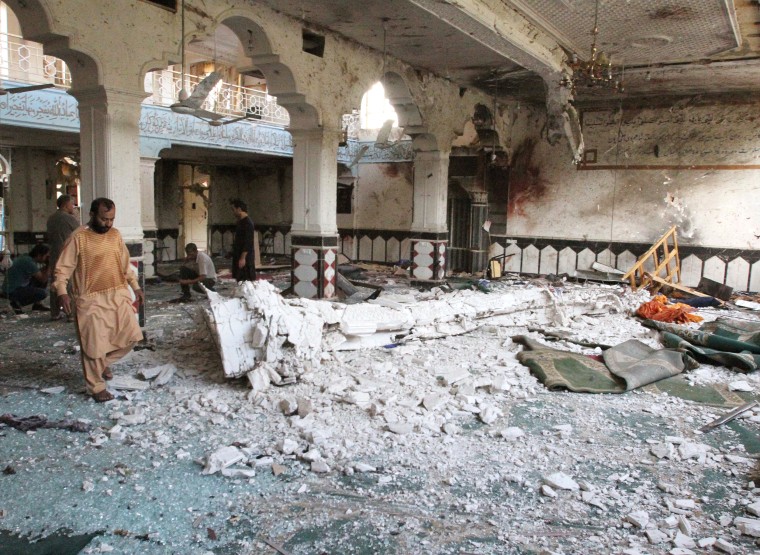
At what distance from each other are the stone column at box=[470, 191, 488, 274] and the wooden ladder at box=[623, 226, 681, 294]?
3.36 m

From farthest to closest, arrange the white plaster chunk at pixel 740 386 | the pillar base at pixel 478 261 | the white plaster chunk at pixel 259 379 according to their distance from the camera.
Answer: the pillar base at pixel 478 261 → the white plaster chunk at pixel 740 386 → the white plaster chunk at pixel 259 379

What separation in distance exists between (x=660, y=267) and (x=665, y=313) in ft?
8.61

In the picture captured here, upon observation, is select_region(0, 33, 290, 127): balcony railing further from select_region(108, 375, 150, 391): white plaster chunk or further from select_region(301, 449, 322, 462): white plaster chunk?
select_region(301, 449, 322, 462): white plaster chunk

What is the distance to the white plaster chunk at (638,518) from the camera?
9.78 feet

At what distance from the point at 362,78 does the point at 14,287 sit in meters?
5.65

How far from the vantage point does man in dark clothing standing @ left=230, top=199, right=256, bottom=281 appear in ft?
24.4

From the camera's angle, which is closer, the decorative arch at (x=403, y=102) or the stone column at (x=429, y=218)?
the decorative arch at (x=403, y=102)

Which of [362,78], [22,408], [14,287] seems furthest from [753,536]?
[14,287]

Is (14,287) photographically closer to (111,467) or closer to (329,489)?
(111,467)

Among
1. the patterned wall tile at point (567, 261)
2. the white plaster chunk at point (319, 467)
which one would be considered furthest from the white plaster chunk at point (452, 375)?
the patterned wall tile at point (567, 261)

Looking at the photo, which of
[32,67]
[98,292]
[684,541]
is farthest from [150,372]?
[32,67]

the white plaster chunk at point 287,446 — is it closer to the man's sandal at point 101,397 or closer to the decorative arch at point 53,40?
the man's sandal at point 101,397

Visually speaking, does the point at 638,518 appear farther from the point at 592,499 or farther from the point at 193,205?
the point at 193,205

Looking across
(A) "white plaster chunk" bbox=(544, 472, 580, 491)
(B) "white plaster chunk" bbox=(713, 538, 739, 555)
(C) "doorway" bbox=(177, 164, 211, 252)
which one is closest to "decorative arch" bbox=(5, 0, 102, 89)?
(A) "white plaster chunk" bbox=(544, 472, 580, 491)
